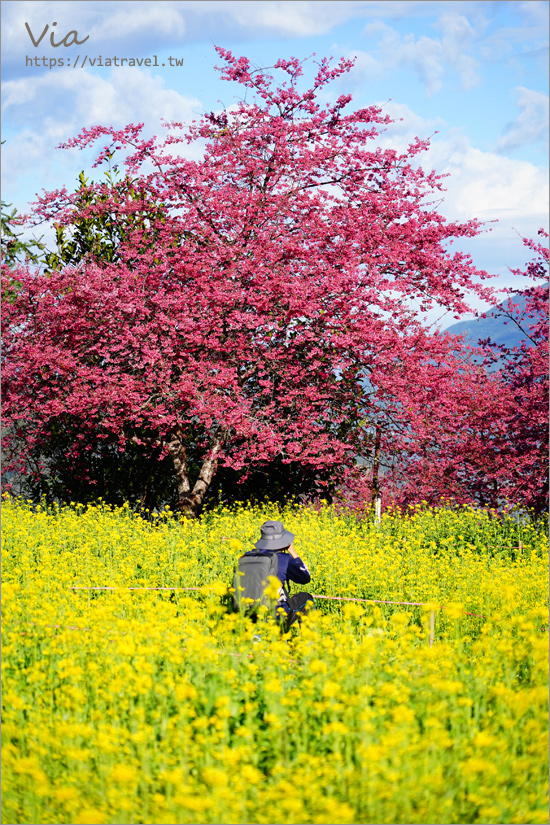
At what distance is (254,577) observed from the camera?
5.93 meters

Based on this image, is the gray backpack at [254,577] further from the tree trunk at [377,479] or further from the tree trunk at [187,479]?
the tree trunk at [187,479]

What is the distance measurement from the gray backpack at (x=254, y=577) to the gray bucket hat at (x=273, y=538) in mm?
228

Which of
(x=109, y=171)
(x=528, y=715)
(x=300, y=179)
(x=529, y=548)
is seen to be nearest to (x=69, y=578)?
(x=528, y=715)

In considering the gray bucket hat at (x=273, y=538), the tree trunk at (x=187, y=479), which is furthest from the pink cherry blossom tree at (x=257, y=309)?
the gray bucket hat at (x=273, y=538)

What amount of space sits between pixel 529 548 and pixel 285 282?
539cm

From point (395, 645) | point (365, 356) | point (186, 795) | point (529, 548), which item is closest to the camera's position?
point (186, 795)

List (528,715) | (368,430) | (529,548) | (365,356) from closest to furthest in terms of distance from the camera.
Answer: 1. (528,715)
2. (529,548)
3. (365,356)
4. (368,430)

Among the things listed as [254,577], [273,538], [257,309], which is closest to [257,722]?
[254,577]

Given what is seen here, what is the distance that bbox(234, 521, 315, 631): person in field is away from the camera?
589 centimetres

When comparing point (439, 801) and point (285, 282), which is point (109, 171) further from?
point (439, 801)

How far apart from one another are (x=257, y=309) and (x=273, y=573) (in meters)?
6.00

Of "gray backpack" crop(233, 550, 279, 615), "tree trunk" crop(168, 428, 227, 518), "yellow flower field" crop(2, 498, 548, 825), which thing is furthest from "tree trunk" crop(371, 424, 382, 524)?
"gray backpack" crop(233, 550, 279, 615)

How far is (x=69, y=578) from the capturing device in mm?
7320

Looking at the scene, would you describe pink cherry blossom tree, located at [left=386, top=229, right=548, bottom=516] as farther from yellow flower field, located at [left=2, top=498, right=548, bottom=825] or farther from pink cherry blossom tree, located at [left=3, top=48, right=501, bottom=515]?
yellow flower field, located at [left=2, top=498, right=548, bottom=825]
